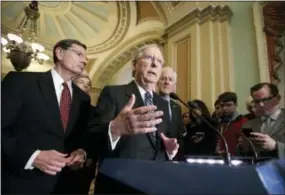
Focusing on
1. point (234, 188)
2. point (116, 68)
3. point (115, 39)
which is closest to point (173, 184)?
point (234, 188)

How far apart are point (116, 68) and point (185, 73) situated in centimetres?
426

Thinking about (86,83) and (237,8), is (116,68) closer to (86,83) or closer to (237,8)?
(237,8)

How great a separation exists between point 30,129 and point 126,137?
0.40 m

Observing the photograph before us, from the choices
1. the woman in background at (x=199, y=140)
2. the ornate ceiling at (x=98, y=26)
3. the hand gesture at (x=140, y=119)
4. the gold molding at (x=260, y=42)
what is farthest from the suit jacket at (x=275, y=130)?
the ornate ceiling at (x=98, y=26)

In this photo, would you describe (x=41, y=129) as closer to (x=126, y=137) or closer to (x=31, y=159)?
(x=31, y=159)

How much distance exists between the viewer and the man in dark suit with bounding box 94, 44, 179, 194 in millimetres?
827

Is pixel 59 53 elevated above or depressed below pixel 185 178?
above

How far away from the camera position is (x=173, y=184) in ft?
1.89

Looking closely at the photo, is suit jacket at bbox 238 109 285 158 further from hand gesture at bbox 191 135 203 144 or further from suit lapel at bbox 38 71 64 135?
suit lapel at bbox 38 71 64 135

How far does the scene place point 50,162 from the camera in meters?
1.05

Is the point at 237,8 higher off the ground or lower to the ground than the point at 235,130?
higher

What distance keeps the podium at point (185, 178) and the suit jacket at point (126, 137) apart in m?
0.32

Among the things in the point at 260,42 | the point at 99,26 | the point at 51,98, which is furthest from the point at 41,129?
the point at 99,26

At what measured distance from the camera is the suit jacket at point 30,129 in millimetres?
1097
